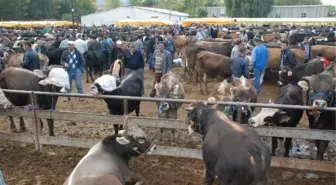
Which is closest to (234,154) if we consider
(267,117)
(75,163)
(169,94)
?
(267,117)

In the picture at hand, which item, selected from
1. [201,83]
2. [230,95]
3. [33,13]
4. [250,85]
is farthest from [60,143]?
[33,13]

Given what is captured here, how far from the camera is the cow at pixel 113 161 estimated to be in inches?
154

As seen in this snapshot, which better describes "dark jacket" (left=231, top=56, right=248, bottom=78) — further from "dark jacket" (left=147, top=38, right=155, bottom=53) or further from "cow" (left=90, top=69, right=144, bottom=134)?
"dark jacket" (left=147, top=38, right=155, bottom=53)

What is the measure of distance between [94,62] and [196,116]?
10.4m

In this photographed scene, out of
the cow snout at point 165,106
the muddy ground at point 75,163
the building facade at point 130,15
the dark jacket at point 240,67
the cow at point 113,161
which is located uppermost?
the building facade at point 130,15

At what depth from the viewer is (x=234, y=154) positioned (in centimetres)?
386

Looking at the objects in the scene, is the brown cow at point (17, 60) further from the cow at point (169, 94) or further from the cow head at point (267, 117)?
the cow head at point (267, 117)

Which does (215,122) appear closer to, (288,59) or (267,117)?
(267,117)

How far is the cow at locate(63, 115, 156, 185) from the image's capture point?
392cm

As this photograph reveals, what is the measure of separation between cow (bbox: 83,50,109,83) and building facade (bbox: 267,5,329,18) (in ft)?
266

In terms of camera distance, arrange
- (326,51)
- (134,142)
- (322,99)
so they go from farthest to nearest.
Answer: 1. (326,51)
2. (322,99)
3. (134,142)

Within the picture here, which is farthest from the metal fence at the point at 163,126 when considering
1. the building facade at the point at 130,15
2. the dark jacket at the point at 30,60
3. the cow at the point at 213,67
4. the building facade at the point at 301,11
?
the building facade at the point at 301,11

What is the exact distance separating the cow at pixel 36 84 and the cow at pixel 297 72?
226 inches

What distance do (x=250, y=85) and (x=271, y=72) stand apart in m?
6.91
